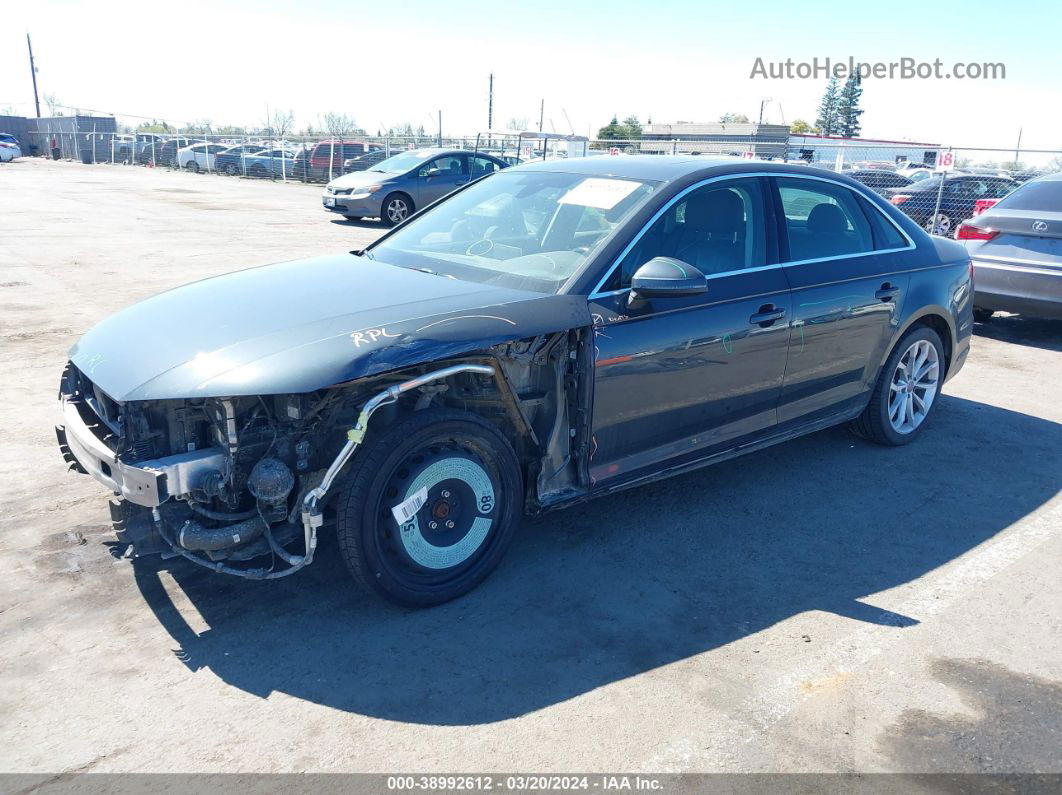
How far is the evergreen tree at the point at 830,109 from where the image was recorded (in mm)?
94500

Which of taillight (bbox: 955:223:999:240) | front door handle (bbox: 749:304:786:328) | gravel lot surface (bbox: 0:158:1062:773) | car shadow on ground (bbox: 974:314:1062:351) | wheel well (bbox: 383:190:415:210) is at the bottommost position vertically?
gravel lot surface (bbox: 0:158:1062:773)

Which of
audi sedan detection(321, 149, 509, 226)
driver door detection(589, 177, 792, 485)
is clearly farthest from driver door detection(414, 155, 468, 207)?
driver door detection(589, 177, 792, 485)

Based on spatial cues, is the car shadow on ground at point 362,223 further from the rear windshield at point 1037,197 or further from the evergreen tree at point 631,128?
the evergreen tree at point 631,128

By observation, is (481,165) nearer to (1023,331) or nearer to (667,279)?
(1023,331)

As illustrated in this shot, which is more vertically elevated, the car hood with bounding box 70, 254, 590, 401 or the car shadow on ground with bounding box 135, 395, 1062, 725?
the car hood with bounding box 70, 254, 590, 401

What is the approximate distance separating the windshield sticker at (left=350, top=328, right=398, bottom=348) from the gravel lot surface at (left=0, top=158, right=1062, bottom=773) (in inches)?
46.2

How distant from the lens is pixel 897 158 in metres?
33.7

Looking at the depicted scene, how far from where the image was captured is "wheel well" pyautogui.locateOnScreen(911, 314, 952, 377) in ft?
18.6

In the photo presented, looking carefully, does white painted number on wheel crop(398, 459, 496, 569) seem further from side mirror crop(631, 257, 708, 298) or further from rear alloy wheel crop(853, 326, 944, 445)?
rear alloy wheel crop(853, 326, 944, 445)

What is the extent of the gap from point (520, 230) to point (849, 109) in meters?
99.7

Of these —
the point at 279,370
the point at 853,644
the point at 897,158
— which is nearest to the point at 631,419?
the point at 853,644

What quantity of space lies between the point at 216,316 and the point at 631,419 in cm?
192

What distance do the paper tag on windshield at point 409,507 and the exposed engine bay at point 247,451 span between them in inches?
9.9

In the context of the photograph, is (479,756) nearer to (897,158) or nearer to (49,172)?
(897,158)
